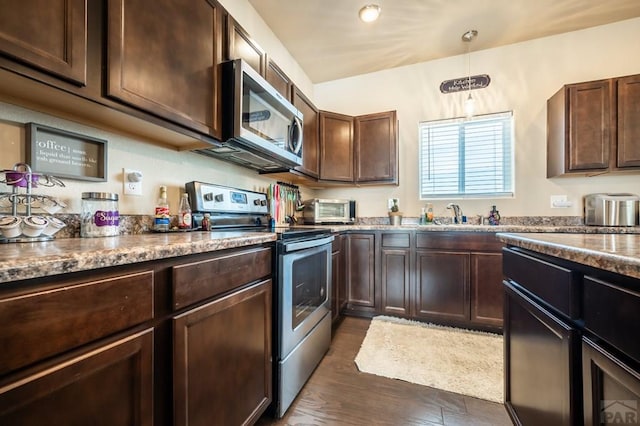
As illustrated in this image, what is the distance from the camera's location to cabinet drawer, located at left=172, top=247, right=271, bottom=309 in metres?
0.80

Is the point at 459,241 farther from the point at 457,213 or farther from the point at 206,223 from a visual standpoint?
the point at 206,223

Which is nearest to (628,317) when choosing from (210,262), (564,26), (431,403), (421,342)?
(210,262)

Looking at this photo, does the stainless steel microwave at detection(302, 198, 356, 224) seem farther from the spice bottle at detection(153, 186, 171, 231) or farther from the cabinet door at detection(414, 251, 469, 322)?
the spice bottle at detection(153, 186, 171, 231)

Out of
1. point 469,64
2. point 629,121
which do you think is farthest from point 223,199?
point 629,121

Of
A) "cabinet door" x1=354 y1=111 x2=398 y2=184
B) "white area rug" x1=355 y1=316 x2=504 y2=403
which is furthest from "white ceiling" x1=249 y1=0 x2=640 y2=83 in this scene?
"white area rug" x1=355 y1=316 x2=504 y2=403

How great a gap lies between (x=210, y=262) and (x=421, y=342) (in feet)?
6.02

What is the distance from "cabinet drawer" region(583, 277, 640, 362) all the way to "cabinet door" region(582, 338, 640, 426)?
0.13 feet

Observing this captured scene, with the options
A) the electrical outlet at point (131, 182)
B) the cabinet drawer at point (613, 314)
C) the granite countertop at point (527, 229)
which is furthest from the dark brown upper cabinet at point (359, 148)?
the cabinet drawer at point (613, 314)

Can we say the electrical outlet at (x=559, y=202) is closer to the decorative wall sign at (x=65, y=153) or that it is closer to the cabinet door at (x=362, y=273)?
the cabinet door at (x=362, y=273)

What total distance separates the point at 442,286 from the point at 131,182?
2391 mm

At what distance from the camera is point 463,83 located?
9.25 feet

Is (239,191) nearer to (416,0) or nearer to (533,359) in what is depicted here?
(533,359)

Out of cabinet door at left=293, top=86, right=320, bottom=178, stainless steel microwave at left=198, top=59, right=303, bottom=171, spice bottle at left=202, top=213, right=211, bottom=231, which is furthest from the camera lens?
cabinet door at left=293, top=86, right=320, bottom=178

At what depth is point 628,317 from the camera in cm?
51
